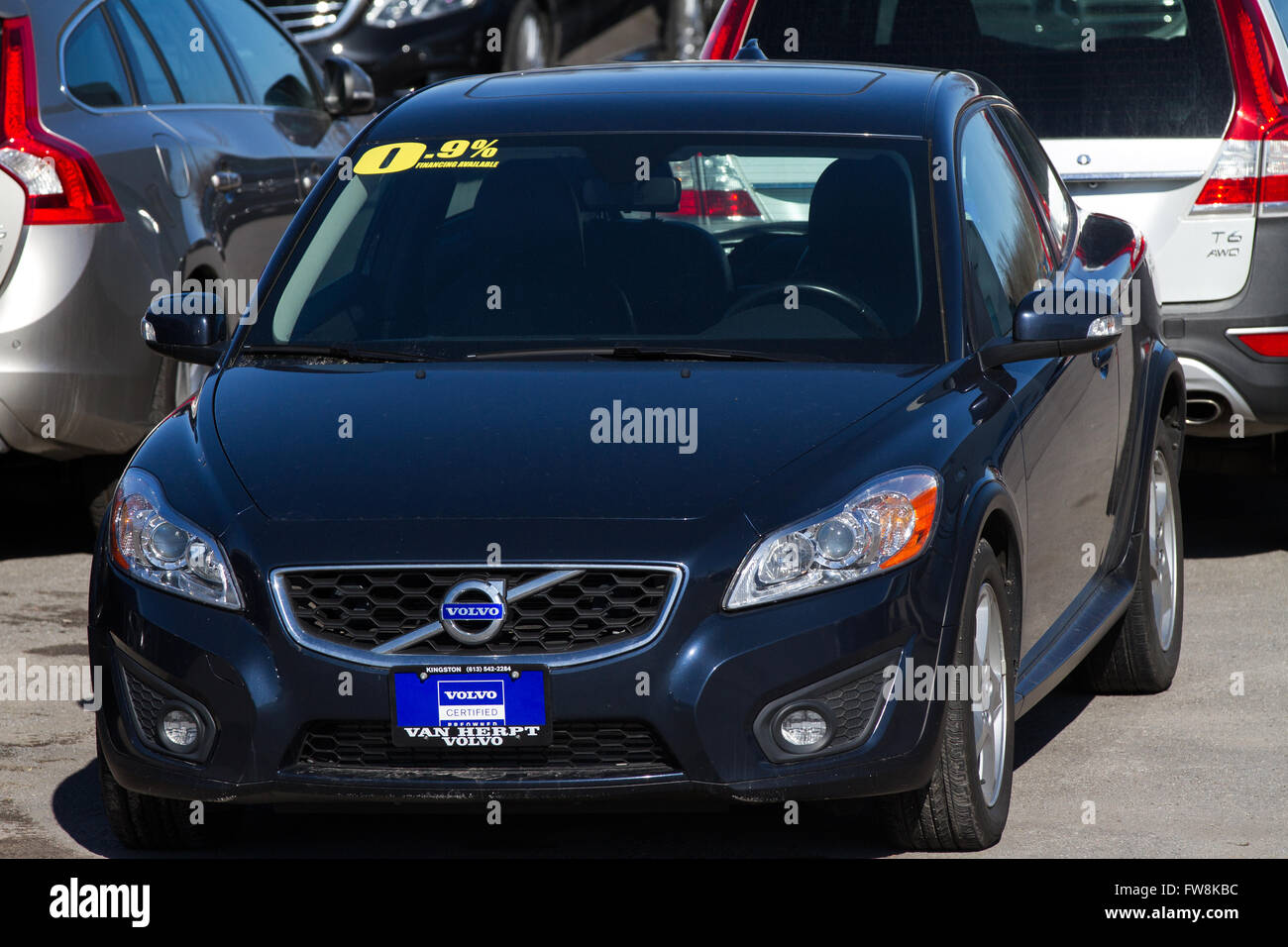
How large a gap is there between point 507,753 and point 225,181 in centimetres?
478

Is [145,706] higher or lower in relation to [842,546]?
lower

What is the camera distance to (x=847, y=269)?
566 cm

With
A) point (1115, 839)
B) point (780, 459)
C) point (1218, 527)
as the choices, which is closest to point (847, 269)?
point (780, 459)

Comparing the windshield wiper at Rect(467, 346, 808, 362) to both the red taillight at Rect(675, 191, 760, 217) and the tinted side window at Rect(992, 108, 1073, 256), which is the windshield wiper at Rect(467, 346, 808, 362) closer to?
the red taillight at Rect(675, 191, 760, 217)

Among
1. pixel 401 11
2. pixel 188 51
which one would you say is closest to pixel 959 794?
pixel 188 51

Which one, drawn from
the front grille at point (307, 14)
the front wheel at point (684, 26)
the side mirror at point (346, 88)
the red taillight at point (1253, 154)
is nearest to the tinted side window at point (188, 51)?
the side mirror at point (346, 88)

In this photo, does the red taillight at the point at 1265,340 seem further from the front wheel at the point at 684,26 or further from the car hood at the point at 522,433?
the front wheel at the point at 684,26

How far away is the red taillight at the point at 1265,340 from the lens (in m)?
7.97

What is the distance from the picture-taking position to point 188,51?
9.32 meters

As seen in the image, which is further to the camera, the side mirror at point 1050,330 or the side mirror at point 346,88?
the side mirror at point 346,88

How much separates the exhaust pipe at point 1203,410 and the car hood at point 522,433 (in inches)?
118

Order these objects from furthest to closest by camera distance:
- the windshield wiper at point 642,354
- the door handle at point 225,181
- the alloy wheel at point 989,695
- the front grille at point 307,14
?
the front grille at point 307,14, the door handle at point 225,181, the windshield wiper at point 642,354, the alloy wheel at point 989,695

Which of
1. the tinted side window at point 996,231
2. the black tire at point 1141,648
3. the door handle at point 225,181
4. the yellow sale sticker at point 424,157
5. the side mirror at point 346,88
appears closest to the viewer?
the tinted side window at point 996,231

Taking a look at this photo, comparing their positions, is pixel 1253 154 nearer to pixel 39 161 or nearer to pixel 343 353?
pixel 343 353
